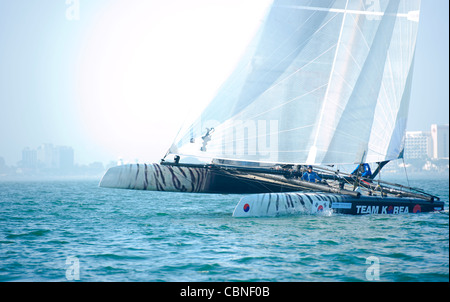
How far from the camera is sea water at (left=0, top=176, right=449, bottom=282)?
806 centimetres

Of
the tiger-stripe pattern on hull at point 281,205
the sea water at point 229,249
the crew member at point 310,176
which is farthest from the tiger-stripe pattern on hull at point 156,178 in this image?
the crew member at point 310,176

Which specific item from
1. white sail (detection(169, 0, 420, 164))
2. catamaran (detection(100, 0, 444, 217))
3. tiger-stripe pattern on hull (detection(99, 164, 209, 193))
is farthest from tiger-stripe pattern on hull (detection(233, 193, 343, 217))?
tiger-stripe pattern on hull (detection(99, 164, 209, 193))

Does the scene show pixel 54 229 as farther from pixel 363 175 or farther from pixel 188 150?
pixel 363 175

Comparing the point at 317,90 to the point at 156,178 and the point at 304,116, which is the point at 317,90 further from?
the point at 156,178

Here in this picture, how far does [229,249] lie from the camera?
33.1 feet

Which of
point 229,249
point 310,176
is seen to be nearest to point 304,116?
point 310,176

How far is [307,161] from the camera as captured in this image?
54.4ft

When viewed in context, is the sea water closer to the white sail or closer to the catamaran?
the catamaran

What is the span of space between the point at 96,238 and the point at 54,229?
2437mm

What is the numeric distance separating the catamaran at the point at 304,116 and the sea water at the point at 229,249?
4.56ft

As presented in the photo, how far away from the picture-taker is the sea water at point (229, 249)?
806 cm

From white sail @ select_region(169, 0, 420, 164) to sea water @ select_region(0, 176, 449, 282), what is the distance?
2515 millimetres

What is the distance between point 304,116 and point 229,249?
7752 mm
